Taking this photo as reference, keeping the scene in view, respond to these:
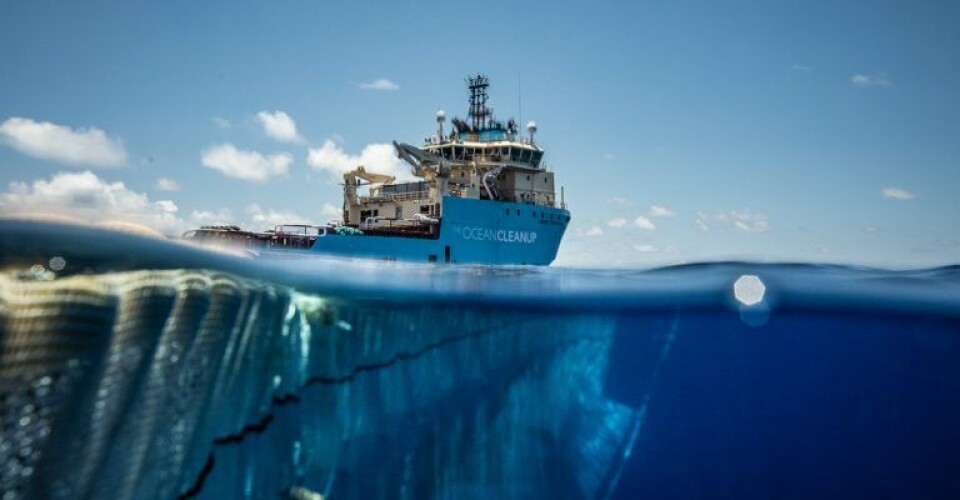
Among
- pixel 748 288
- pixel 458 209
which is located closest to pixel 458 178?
pixel 458 209

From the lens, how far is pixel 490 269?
48.5ft

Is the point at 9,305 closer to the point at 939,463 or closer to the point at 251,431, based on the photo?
the point at 251,431

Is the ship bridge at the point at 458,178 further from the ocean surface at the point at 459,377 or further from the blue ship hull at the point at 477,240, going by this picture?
the ocean surface at the point at 459,377

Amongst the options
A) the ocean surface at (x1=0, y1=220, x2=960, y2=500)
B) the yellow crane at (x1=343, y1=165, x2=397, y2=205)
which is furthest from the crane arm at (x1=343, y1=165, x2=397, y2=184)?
the ocean surface at (x1=0, y1=220, x2=960, y2=500)

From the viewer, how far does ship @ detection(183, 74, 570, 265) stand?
33.2 metres

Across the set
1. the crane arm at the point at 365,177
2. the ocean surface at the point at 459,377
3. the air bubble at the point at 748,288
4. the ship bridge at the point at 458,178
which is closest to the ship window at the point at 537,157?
the ship bridge at the point at 458,178

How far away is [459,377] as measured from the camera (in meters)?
10.6

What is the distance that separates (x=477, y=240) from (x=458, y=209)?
2.40 metres

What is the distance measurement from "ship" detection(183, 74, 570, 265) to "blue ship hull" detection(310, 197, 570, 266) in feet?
0.20

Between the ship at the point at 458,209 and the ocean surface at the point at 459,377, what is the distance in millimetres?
19230

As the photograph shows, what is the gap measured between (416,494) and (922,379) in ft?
51.0

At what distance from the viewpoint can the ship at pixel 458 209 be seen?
33.2 metres

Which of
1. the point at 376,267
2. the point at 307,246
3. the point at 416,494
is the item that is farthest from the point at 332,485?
the point at 307,246

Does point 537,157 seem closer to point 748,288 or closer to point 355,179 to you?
point 355,179
